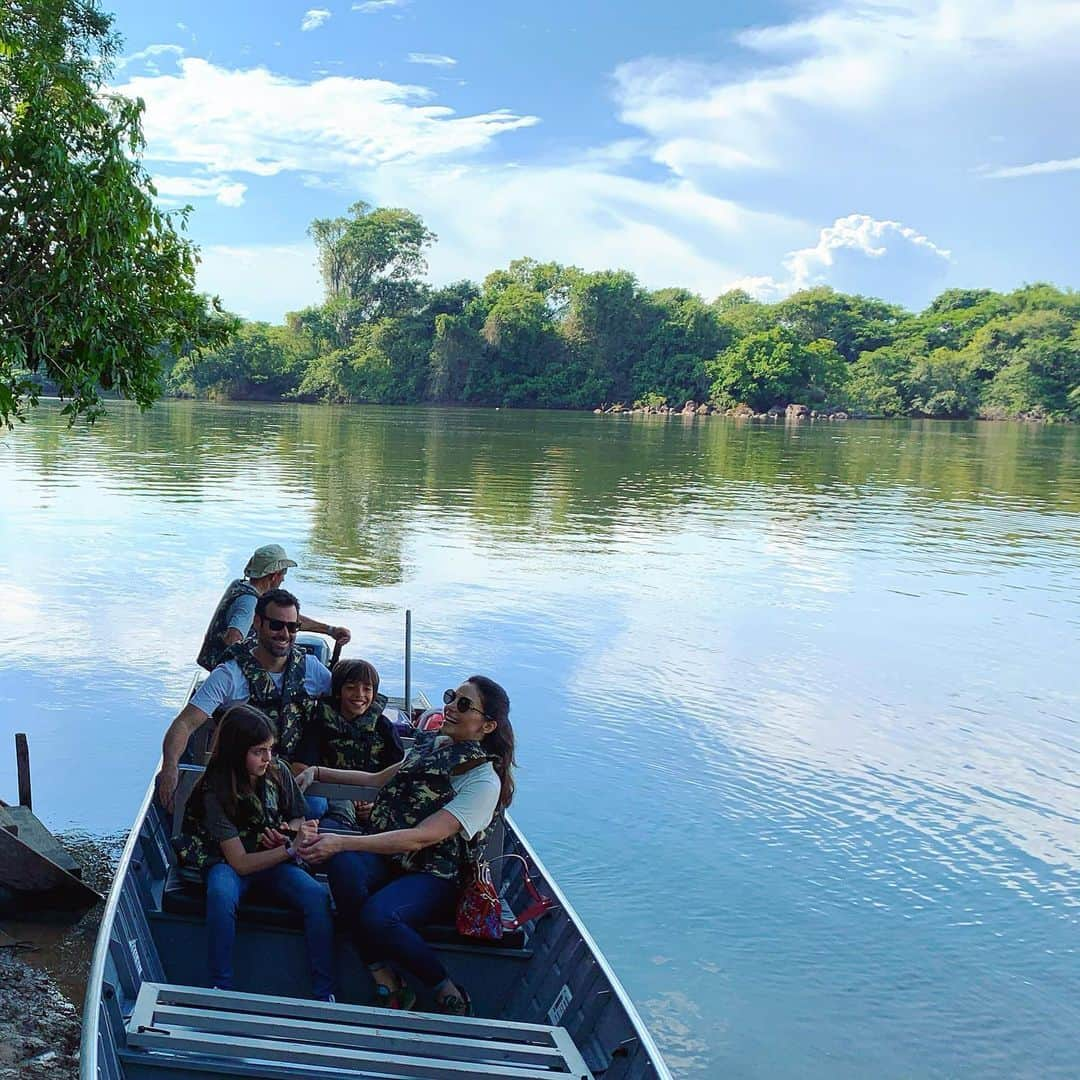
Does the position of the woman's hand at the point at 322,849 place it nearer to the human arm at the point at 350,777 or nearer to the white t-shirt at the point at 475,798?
the white t-shirt at the point at 475,798

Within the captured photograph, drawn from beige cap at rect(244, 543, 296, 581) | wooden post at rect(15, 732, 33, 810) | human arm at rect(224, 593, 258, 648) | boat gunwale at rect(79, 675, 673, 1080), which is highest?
beige cap at rect(244, 543, 296, 581)

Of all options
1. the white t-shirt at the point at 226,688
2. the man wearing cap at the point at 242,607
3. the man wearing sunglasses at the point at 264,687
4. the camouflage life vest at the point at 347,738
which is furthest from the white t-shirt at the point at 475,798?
the man wearing cap at the point at 242,607

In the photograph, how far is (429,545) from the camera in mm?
18781

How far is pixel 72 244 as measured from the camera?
6.53 metres

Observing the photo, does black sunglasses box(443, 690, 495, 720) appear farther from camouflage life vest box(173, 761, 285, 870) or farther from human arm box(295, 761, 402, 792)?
human arm box(295, 761, 402, 792)

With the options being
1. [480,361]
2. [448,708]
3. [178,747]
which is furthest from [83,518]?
[480,361]

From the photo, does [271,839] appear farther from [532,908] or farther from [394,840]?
[532,908]

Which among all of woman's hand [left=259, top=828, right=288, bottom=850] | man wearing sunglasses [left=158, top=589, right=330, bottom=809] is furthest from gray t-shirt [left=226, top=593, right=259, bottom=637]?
woman's hand [left=259, top=828, right=288, bottom=850]

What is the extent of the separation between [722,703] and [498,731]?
271 inches

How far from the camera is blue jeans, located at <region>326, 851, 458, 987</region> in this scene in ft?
14.0

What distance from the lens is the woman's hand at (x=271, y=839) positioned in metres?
4.56

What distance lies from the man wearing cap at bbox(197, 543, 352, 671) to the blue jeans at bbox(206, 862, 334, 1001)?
227 cm

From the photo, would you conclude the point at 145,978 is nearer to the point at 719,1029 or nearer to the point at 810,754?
the point at 719,1029

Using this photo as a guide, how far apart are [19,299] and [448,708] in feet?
11.9
